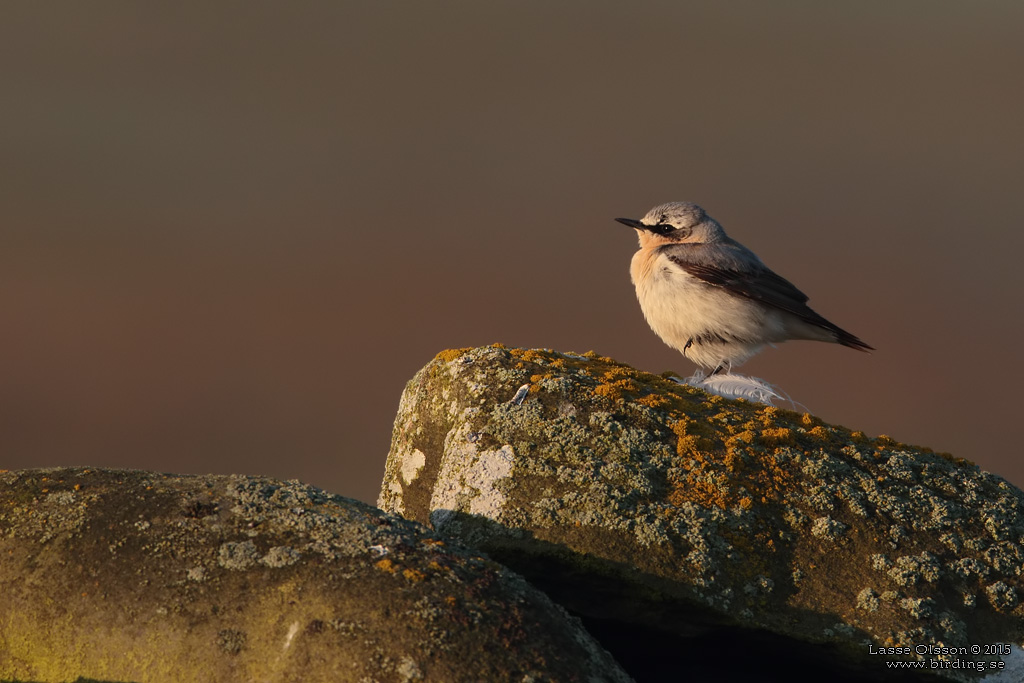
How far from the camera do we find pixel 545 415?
805 cm

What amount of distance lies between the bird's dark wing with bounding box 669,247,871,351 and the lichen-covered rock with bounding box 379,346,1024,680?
15.2 feet

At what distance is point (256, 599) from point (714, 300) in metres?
8.70

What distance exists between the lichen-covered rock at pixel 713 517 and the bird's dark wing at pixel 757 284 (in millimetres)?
4639

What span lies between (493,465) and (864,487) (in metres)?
3.04

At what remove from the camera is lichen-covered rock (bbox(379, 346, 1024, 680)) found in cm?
687

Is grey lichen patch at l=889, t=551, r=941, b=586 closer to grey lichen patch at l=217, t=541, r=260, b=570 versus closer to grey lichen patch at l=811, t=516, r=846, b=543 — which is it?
grey lichen patch at l=811, t=516, r=846, b=543

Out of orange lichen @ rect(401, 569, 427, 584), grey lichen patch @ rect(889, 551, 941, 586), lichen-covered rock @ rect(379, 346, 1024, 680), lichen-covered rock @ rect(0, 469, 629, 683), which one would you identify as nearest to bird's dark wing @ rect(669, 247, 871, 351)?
lichen-covered rock @ rect(379, 346, 1024, 680)

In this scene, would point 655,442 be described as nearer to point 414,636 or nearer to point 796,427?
point 796,427

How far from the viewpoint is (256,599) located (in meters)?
5.67

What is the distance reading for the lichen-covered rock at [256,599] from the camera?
5445 mm

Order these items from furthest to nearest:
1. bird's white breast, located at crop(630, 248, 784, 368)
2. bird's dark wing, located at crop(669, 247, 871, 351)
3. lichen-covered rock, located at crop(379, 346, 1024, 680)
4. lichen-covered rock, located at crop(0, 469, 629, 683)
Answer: bird's dark wing, located at crop(669, 247, 871, 351)
bird's white breast, located at crop(630, 248, 784, 368)
lichen-covered rock, located at crop(379, 346, 1024, 680)
lichen-covered rock, located at crop(0, 469, 629, 683)

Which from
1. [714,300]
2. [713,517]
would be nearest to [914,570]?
[713,517]

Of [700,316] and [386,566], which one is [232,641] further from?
[700,316]

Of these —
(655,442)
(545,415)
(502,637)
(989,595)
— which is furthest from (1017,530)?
(502,637)
